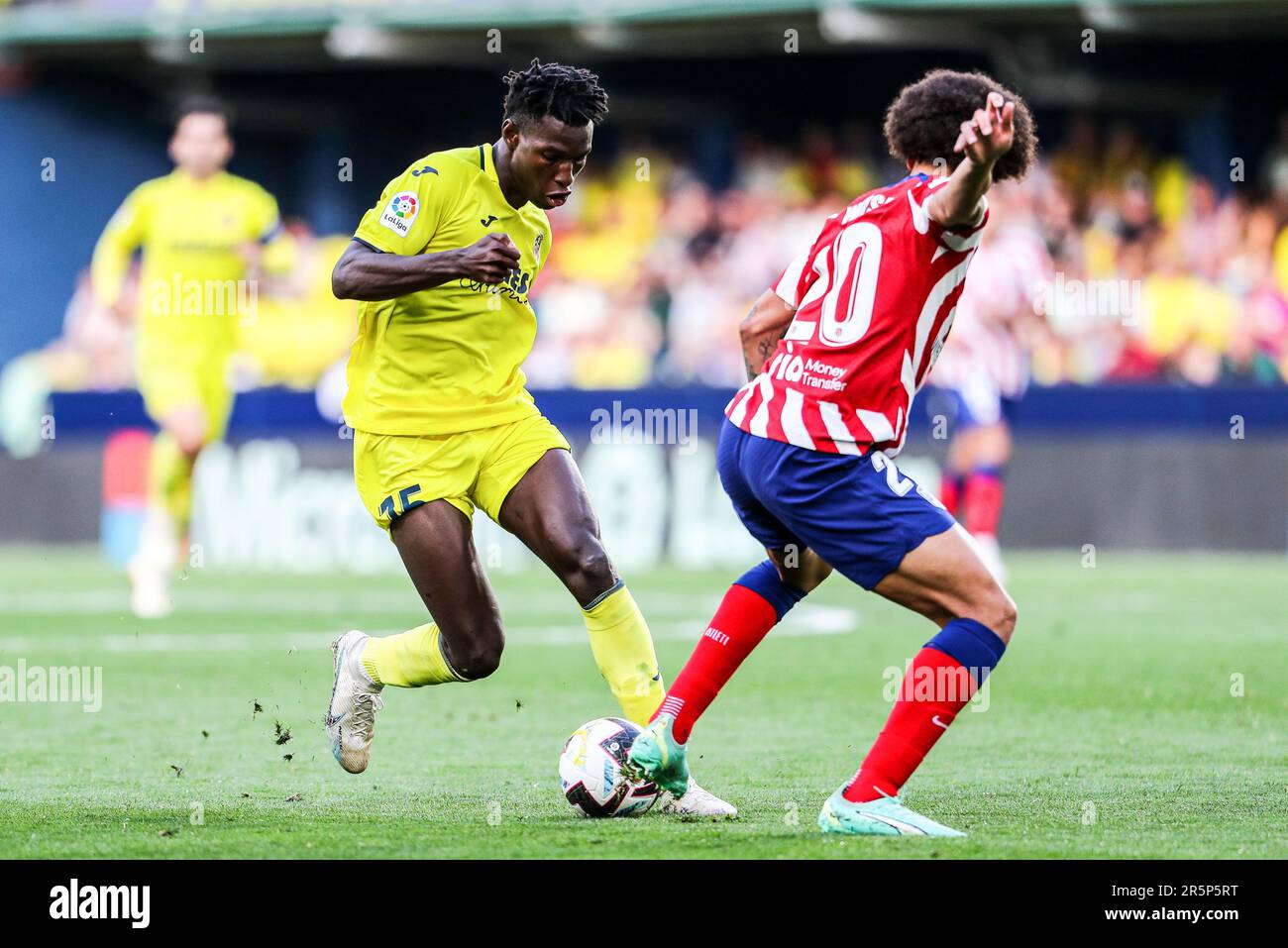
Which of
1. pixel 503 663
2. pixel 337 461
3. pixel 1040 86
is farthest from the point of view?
pixel 1040 86

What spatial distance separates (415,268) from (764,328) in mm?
1011

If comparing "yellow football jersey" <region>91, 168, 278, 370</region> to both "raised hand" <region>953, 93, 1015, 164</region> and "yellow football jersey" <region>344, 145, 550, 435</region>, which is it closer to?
"yellow football jersey" <region>344, 145, 550, 435</region>

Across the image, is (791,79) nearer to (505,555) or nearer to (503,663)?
(505,555)

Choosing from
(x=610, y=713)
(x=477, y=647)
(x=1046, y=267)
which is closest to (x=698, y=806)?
(x=477, y=647)

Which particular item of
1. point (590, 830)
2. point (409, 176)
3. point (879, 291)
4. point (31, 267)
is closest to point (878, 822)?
point (590, 830)

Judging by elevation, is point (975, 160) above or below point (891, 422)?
above

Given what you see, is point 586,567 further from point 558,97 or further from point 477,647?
point 558,97

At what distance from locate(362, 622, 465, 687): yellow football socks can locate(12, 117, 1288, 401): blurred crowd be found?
964cm

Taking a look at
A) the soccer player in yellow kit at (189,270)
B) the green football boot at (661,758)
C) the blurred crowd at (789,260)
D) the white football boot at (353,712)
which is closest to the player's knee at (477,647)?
the white football boot at (353,712)

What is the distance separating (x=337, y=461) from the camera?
17.6 m

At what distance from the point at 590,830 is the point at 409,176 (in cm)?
205

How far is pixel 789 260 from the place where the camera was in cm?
1972

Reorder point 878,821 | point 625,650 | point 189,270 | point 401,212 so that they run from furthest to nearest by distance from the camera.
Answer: point 189,270 < point 625,650 < point 401,212 < point 878,821

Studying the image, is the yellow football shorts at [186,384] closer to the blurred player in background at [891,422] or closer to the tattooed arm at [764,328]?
the tattooed arm at [764,328]
